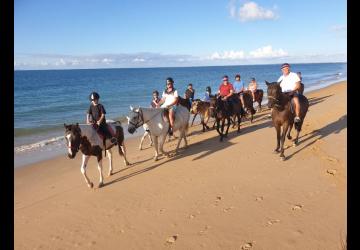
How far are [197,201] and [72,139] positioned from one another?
3.19m

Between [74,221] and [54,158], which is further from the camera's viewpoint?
[54,158]

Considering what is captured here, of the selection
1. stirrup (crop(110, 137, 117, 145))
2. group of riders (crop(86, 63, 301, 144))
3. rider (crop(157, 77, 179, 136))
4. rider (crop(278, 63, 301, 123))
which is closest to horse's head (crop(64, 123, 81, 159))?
group of riders (crop(86, 63, 301, 144))

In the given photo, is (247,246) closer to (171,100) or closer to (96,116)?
(96,116)

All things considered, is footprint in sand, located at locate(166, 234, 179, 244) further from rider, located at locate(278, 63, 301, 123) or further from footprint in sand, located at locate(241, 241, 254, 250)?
rider, located at locate(278, 63, 301, 123)

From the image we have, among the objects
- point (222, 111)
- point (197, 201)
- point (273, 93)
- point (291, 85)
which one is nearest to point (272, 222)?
point (197, 201)

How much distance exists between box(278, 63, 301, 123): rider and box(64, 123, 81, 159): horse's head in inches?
251

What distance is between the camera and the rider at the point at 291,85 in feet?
33.0

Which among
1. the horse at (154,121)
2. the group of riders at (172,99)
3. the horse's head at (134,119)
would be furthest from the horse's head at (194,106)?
the horse's head at (134,119)

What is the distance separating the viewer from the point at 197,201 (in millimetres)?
6879

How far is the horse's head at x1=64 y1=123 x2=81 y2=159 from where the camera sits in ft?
24.3
